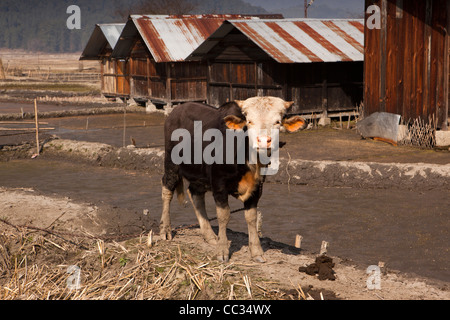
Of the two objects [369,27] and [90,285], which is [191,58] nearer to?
[369,27]

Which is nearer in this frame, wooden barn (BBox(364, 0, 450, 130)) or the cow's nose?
the cow's nose

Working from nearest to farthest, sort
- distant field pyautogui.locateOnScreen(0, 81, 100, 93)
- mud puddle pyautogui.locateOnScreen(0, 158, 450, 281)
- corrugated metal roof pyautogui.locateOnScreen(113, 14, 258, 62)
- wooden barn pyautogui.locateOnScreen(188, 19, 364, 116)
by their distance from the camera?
mud puddle pyautogui.locateOnScreen(0, 158, 450, 281) < wooden barn pyautogui.locateOnScreen(188, 19, 364, 116) < corrugated metal roof pyautogui.locateOnScreen(113, 14, 258, 62) < distant field pyautogui.locateOnScreen(0, 81, 100, 93)

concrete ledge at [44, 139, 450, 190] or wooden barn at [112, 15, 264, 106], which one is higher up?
wooden barn at [112, 15, 264, 106]

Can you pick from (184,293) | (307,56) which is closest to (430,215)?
(184,293)

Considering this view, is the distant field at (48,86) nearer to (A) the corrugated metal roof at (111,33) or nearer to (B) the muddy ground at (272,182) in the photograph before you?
(A) the corrugated metal roof at (111,33)

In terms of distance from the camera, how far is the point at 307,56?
23.0 meters

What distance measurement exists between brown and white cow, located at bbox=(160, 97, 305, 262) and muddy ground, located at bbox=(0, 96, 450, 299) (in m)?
0.42

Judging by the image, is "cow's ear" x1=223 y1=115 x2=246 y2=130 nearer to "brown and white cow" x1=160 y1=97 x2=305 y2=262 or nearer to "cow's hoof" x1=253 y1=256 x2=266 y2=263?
"brown and white cow" x1=160 y1=97 x2=305 y2=262

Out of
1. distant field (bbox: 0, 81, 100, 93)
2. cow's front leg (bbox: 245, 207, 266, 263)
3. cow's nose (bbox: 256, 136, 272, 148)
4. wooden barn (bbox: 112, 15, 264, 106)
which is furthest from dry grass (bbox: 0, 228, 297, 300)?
distant field (bbox: 0, 81, 100, 93)

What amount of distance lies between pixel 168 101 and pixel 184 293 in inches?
958

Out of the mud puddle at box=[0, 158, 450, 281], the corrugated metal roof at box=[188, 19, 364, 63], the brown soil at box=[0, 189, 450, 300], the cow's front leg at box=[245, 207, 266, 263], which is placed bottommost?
the mud puddle at box=[0, 158, 450, 281]

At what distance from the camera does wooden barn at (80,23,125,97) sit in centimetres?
3694

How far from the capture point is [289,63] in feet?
76.9

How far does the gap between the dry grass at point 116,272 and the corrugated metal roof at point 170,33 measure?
859 inches
